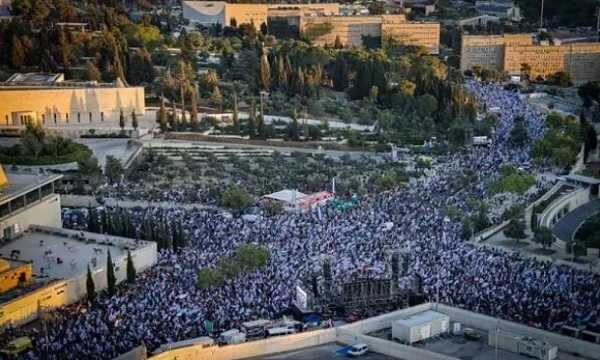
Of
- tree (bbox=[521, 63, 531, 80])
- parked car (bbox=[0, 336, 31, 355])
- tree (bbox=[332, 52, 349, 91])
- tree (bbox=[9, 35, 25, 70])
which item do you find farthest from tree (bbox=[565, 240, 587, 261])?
tree (bbox=[521, 63, 531, 80])

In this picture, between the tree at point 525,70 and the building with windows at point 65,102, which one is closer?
the building with windows at point 65,102

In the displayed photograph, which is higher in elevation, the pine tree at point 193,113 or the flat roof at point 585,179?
the pine tree at point 193,113

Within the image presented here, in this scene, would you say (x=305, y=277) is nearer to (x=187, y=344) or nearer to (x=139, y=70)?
(x=187, y=344)

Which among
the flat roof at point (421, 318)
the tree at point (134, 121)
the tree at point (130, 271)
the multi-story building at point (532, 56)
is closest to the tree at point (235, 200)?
the tree at point (130, 271)

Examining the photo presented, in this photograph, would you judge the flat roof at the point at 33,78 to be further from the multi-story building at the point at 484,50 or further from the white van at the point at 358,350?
the multi-story building at the point at 484,50

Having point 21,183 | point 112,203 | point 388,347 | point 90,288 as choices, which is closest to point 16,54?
point 112,203

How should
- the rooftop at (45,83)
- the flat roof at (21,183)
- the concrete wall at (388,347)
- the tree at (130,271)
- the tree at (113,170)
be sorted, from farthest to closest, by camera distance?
the rooftop at (45,83)
the tree at (113,170)
the flat roof at (21,183)
the tree at (130,271)
the concrete wall at (388,347)

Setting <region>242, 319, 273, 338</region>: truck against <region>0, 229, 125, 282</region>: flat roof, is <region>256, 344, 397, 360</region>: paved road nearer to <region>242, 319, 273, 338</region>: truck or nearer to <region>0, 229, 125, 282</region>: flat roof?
<region>242, 319, 273, 338</region>: truck
